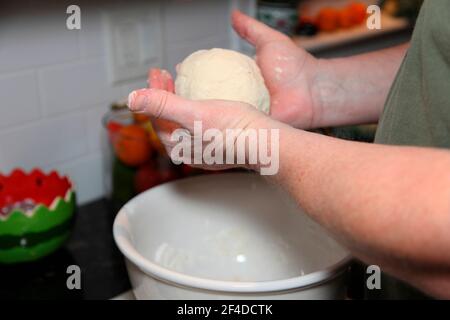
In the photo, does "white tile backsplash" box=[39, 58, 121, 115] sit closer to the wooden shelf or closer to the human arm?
the human arm

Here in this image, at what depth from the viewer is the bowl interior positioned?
745mm

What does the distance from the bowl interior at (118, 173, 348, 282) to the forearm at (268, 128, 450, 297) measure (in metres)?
0.30

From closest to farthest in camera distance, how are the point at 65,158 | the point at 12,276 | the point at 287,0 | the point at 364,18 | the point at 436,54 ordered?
the point at 436,54 < the point at 12,276 < the point at 65,158 < the point at 287,0 < the point at 364,18

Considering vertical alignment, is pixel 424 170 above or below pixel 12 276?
above

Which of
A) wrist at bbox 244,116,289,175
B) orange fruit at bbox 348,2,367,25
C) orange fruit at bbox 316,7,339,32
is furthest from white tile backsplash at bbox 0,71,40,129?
orange fruit at bbox 348,2,367,25

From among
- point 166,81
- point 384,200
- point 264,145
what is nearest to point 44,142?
point 166,81

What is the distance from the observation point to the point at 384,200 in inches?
15.4

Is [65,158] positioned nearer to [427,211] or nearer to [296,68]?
[296,68]

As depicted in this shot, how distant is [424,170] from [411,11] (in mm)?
1273

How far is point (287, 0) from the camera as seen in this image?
1240mm

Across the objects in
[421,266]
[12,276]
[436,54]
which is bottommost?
[12,276]

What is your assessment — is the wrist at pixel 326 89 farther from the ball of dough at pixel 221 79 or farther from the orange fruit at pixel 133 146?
the orange fruit at pixel 133 146

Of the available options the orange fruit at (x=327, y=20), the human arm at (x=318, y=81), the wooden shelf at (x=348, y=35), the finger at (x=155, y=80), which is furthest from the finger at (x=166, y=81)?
the orange fruit at (x=327, y=20)
